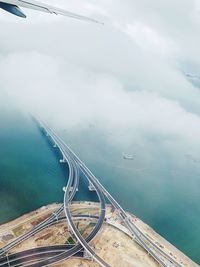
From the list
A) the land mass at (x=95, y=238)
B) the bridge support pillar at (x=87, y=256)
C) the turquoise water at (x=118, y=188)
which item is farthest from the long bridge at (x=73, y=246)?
the turquoise water at (x=118, y=188)

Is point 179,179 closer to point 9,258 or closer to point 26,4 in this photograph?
point 9,258

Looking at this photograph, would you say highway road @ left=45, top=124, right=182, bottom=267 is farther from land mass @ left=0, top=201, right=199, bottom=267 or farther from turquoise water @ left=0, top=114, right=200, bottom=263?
turquoise water @ left=0, top=114, right=200, bottom=263

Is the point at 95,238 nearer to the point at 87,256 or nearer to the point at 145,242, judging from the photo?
the point at 87,256

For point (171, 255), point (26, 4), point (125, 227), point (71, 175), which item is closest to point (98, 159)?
point (71, 175)

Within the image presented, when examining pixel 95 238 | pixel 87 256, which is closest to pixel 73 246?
pixel 87 256

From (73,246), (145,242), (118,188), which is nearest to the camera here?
(73,246)

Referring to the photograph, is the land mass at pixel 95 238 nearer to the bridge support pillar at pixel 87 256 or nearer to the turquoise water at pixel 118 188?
the bridge support pillar at pixel 87 256
